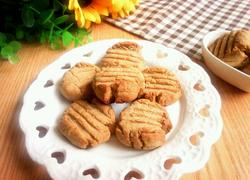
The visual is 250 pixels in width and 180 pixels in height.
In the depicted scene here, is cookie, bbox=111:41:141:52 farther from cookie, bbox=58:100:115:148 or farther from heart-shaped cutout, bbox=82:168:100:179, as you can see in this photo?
heart-shaped cutout, bbox=82:168:100:179

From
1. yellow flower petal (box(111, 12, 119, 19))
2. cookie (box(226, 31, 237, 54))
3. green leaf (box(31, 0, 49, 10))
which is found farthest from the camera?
yellow flower petal (box(111, 12, 119, 19))

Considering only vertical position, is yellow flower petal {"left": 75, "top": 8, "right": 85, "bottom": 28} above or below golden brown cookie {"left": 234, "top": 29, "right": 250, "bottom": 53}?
above

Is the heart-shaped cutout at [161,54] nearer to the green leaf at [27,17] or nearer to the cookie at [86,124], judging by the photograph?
the cookie at [86,124]

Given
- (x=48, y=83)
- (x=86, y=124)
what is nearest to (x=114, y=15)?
(x=48, y=83)

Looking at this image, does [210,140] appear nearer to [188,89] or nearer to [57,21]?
[188,89]

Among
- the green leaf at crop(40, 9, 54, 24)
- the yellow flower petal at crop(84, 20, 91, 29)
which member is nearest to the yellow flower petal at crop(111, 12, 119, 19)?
the yellow flower petal at crop(84, 20, 91, 29)

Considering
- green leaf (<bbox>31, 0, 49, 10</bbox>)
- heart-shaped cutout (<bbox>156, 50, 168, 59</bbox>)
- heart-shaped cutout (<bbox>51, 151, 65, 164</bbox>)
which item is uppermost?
green leaf (<bbox>31, 0, 49, 10</bbox>)
